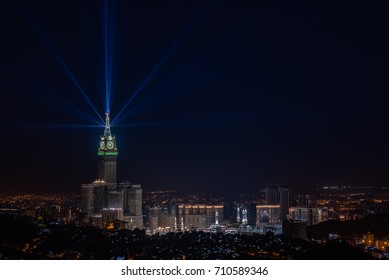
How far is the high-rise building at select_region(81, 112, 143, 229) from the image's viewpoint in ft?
98.4

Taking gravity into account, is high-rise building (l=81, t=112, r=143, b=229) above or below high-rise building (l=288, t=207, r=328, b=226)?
above

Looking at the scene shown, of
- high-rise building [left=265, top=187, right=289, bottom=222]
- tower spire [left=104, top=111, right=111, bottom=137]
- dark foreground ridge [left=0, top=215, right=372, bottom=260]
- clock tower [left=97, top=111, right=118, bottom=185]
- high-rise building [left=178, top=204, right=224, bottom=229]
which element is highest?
tower spire [left=104, top=111, right=111, bottom=137]

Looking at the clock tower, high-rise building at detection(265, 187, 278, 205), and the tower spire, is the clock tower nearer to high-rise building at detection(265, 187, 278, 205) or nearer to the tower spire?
the tower spire

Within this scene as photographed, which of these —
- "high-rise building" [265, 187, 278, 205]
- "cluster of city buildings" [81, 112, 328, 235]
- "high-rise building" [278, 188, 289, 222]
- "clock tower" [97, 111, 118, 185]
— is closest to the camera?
"cluster of city buildings" [81, 112, 328, 235]

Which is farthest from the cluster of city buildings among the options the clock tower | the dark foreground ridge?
the dark foreground ridge

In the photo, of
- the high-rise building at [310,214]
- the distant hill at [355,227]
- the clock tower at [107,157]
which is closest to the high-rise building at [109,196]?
the clock tower at [107,157]

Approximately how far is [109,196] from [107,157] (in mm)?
1912

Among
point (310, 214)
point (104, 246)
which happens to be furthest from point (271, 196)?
point (104, 246)

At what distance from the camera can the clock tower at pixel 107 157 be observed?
3073cm

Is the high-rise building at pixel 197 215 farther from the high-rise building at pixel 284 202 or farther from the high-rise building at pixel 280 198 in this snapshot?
the high-rise building at pixel 284 202

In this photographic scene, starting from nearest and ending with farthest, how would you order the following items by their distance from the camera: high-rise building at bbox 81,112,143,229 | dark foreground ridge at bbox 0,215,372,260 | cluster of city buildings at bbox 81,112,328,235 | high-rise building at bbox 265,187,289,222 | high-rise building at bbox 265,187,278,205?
dark foreground ridge at bbox 0,215,372,260, cluster of city buildings at bbox 81,112,328,235, high-rise building at bbox 265,187,278,205, high-rise building at bbox 265,187,289,222, high-rise building at bbox 81,112,143,229

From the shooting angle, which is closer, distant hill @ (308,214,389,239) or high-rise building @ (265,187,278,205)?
distant hill @ (308,214,389,239)
